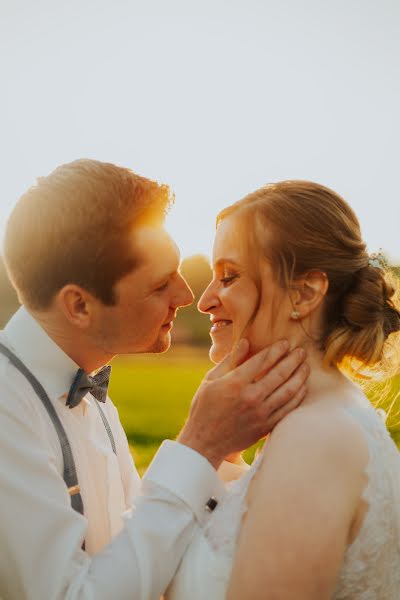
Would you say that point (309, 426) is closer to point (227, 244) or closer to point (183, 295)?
point (227, 244)

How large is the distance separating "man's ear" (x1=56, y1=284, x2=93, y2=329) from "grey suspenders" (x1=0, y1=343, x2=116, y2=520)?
0.37 meters

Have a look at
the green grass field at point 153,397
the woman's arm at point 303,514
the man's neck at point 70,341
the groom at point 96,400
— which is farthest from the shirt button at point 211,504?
the green grass field at point 153,397

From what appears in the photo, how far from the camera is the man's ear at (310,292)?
2.56 meters

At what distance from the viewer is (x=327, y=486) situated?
6.49 ft

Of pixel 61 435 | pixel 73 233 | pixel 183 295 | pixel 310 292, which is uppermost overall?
pixel 73 233

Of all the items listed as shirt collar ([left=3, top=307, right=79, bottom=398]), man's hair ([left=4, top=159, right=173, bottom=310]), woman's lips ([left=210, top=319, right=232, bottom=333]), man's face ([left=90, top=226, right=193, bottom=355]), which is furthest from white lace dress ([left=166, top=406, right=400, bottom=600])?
man's hair ([left=4, top=159, right=173, bottom=310])

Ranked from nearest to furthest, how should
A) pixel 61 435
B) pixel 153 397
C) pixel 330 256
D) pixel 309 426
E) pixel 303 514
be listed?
pixel 303 514 → pixel 309 426 → pixel 330 256 → pixel 61 435 → pixel 153 397

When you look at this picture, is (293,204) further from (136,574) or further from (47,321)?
(136,574)

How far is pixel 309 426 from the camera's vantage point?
6.86 ft

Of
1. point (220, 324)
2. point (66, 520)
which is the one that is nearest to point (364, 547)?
point (66, 520)

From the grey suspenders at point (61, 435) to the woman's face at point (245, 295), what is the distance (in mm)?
920

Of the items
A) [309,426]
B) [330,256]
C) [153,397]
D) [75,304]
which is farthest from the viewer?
[153,397]

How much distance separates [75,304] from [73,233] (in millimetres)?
374

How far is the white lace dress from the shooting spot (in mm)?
2127
